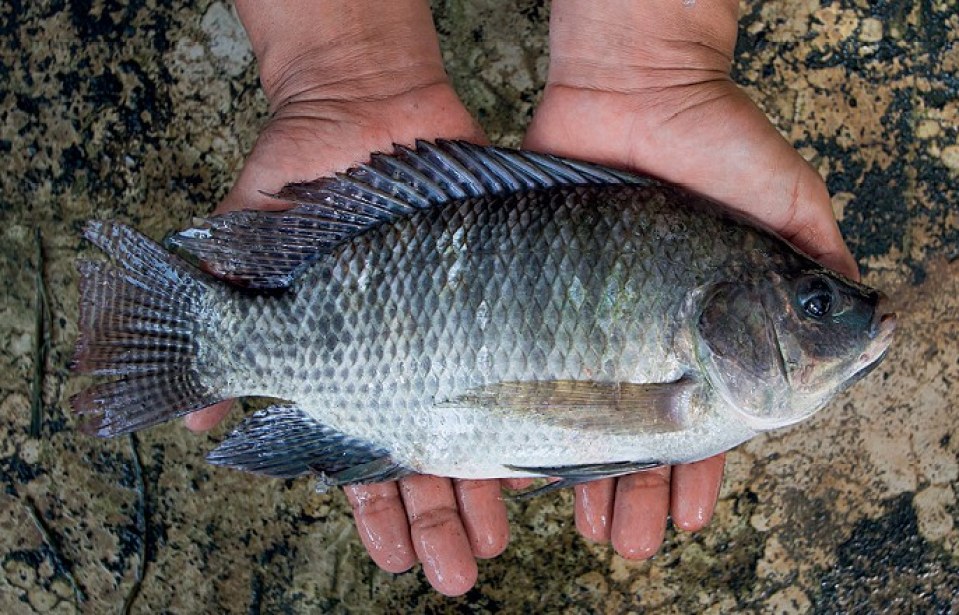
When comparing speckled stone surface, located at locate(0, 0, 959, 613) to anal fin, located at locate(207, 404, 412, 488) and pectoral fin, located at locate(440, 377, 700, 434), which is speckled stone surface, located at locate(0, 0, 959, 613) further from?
pectoral fin, located at locate(440, 377, 700, 434)

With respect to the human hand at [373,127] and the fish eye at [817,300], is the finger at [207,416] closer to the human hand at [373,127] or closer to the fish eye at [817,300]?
the human hand at [373,127]

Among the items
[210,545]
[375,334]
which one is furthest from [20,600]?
[375,334]

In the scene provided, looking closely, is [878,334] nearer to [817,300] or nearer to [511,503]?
[817,300]


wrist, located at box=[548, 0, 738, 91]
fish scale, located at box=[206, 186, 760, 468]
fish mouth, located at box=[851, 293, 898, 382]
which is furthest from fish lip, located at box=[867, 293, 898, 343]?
wrist, located at box=[548, 0, 738, 91]

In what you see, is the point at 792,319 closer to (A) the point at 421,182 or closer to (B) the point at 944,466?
(A) the point at 421,182

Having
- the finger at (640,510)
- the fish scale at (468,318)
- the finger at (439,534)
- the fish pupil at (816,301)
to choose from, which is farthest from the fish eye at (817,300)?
the finger at (439,534)

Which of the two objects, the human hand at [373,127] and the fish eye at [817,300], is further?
the human hand at [373,127]
